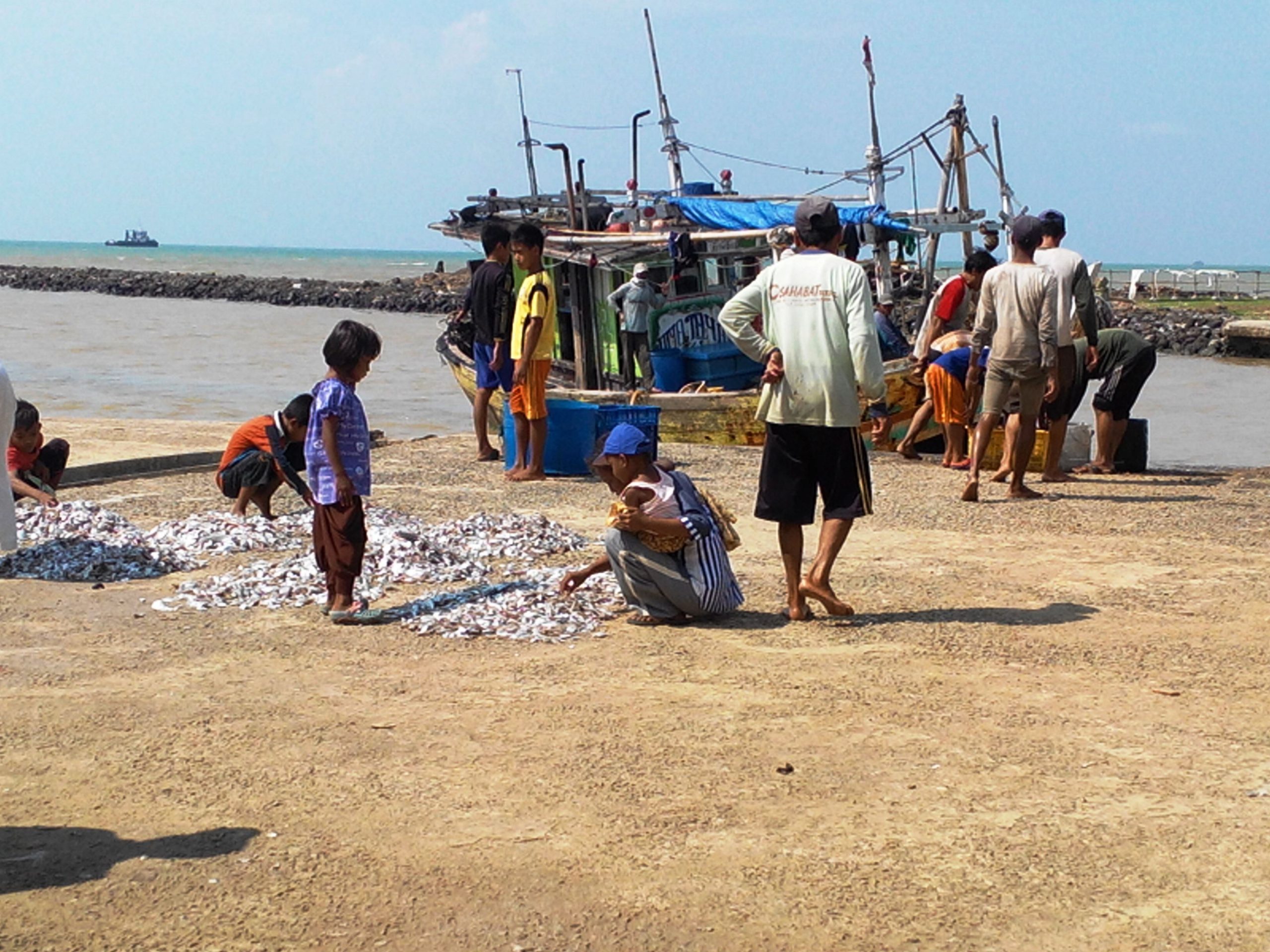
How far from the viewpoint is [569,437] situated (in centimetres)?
1141

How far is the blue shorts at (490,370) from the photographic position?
11742 mm

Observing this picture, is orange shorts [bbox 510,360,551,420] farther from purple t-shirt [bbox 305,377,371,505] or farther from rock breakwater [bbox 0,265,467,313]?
rock breakwater [bbox 0,265,467,313]

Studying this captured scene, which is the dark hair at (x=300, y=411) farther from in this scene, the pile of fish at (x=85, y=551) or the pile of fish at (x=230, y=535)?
the pile of fish at (x=85, y=551)

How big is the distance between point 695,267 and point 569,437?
6.29 m

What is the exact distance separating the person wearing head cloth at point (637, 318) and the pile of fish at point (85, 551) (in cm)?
814

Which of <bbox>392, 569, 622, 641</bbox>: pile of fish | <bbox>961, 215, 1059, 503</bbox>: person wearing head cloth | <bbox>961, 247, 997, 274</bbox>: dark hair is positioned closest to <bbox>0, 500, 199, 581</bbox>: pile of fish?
<bbox>392, 569, 622, 641</bbox>: pile of fish

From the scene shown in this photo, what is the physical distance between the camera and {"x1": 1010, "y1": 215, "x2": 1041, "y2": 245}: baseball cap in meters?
9.55

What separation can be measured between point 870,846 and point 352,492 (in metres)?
3.33

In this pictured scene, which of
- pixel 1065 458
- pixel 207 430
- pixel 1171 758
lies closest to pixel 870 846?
pixel 1171 758

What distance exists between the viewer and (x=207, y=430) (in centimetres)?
1612

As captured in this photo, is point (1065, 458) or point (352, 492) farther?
point (1065, 458)

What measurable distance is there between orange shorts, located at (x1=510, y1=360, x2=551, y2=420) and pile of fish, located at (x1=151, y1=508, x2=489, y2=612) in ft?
8.83

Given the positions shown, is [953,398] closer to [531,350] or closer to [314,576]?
[531,350]

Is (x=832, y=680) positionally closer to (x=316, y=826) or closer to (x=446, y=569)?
(x=316, y=826)
